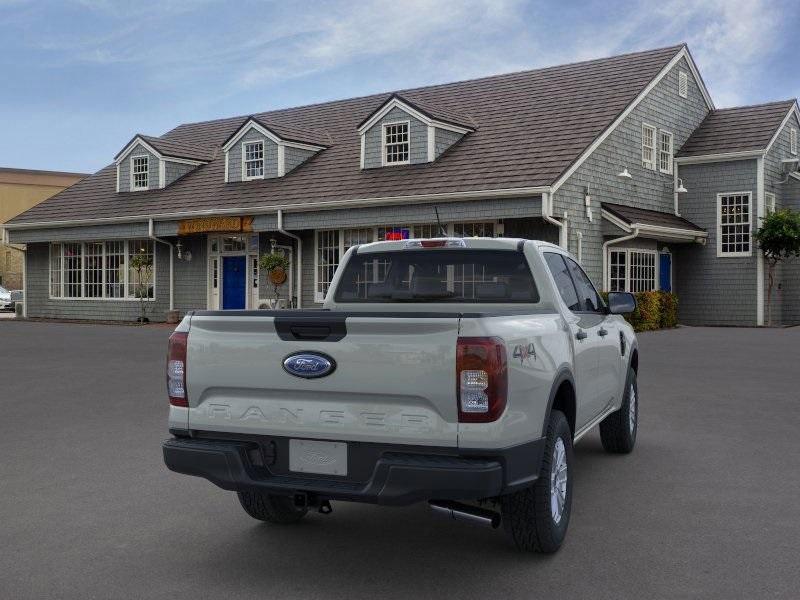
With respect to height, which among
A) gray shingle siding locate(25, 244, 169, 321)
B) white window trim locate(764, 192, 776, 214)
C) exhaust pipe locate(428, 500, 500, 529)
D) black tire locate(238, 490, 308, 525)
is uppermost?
white window trim locate(764, 192, 776, 214)

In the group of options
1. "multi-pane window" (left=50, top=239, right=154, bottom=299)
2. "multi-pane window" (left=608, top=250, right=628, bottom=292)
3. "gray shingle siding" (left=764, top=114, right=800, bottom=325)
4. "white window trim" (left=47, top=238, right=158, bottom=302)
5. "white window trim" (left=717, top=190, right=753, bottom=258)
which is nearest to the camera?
"multi-pane window" (left=608, top=250, right=628, bottom=292)

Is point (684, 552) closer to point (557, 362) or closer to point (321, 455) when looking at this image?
point (557, 362)

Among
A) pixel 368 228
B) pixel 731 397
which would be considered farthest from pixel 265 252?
pixel 731 397

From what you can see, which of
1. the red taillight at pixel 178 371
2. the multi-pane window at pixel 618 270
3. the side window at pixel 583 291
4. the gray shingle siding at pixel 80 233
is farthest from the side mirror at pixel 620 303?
the gray shingle siding at pixel 80 233

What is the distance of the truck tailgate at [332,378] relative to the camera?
4164mm

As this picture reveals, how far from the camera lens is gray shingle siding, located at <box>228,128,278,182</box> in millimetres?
26609

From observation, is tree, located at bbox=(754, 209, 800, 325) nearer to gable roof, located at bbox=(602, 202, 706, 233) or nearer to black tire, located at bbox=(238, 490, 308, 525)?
gable roof, located at bbox=(602, 202, 706, 233)

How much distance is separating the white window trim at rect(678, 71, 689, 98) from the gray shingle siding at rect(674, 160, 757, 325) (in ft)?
7.39

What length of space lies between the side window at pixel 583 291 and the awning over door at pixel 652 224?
15.8m

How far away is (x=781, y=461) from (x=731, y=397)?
3.77 meters

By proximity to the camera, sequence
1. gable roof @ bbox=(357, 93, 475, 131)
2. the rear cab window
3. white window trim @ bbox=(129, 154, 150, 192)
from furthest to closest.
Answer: white window trim @ bbox=(129, 154, 150, 192) → gable roof @ bbox=(357, 93, 475, 131) → the rear cab window

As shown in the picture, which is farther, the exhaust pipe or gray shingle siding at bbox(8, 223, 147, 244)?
gray shingle siding at bbox(8, 223, 147, 244)

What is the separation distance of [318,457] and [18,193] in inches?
2445

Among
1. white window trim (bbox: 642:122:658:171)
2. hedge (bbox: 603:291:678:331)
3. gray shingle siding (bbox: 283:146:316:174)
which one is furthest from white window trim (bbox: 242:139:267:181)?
hedge (bbox: 603:291:678:331)
